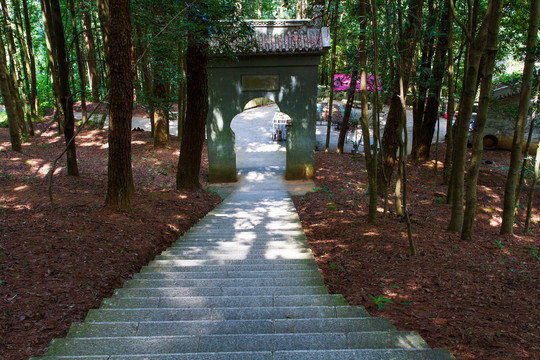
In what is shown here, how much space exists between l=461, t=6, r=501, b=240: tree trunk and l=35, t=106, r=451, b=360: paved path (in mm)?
2674

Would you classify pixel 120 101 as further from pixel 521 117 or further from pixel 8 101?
pixel 8 101

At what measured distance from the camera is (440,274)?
450 centimetres

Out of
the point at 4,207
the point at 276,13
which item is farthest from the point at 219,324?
the point at 276,13

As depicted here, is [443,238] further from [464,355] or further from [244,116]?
[244,116]

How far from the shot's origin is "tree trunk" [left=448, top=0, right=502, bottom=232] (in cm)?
520

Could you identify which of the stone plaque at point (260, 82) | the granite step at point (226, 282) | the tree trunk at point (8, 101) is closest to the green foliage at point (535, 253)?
the granite step at point (226, 282)

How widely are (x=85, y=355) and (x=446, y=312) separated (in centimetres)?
319

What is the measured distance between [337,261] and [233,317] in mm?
2522

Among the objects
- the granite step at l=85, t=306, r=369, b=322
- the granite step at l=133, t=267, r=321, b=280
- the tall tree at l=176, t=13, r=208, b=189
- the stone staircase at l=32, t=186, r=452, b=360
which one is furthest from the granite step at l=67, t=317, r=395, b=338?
the tall tree at l=176, t=13, r=208, b=189

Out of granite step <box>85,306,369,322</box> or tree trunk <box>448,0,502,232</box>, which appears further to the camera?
tree trunk <box>448,0,502,232</box>

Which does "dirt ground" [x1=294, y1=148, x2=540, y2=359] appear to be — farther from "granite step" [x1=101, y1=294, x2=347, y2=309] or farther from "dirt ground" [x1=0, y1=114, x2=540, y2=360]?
"granite step" [x1=101, y1=294, x2=347, y2=309]

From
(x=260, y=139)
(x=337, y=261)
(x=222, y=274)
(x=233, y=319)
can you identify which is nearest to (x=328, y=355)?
(x=233, y=319)

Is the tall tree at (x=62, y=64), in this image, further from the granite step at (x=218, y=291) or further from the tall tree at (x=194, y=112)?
the granite step at (x=218, y=291)

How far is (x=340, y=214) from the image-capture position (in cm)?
796
